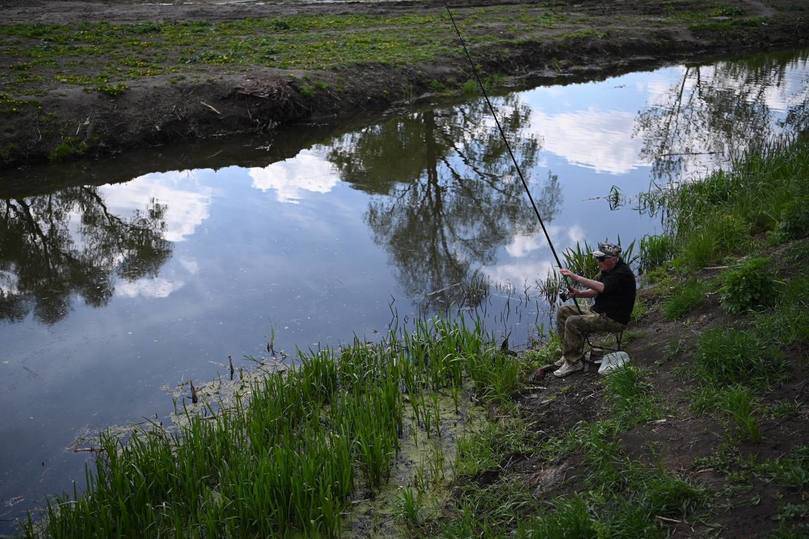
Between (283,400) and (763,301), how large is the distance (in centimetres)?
554

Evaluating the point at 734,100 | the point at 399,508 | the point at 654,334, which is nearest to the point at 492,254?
the point at 654,334

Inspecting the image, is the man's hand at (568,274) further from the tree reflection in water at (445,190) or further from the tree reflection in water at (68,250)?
the tree reflection in water at (68,250)

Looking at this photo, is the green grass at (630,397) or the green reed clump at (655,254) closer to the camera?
the green grass at (630,397)

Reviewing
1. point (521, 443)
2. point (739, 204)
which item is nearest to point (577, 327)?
point (521, 443)

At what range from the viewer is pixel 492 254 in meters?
13.5

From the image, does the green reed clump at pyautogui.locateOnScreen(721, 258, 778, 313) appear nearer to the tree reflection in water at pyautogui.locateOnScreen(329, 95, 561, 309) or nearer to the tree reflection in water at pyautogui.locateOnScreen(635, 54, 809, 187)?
the tree reflection in water at pyautogui.locateOnScreen(329, 95, 561, 309)

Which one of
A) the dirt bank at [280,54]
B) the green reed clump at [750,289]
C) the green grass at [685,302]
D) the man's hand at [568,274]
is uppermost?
the dirt bank at [280,54]

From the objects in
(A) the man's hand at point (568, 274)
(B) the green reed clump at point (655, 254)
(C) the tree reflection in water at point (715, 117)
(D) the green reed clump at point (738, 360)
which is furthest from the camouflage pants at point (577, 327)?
(C) the tree reflection in water at point (715, 117)

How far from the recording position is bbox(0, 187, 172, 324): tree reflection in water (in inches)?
488

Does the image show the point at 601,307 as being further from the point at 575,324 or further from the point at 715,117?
the point at 715,117

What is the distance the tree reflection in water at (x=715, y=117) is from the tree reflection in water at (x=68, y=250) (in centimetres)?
1158

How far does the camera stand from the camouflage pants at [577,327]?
8578 millimetres

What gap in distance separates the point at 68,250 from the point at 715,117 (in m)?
18.5

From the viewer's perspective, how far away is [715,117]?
22.2m
